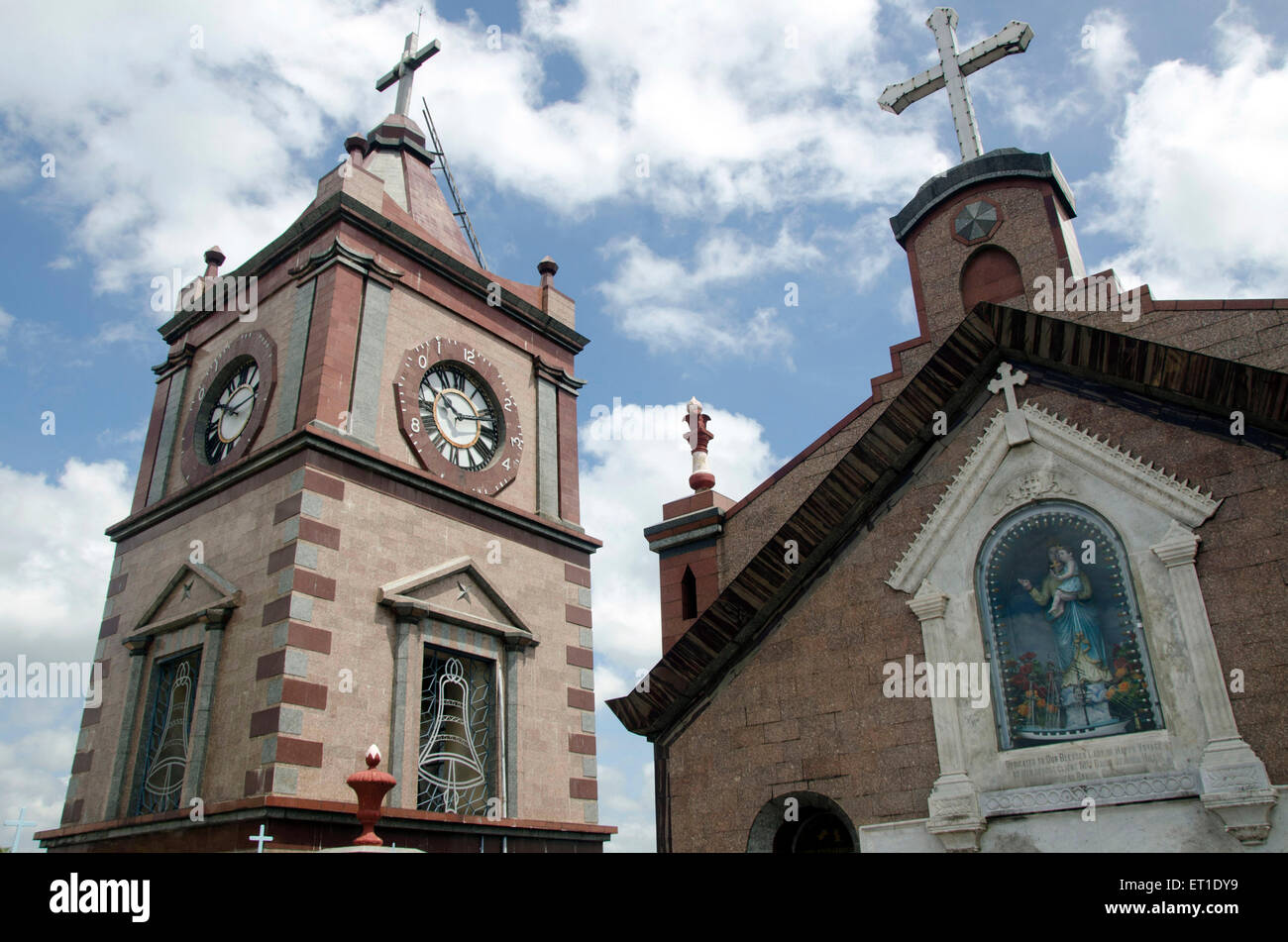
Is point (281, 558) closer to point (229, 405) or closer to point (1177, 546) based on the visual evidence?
point (229, 405)

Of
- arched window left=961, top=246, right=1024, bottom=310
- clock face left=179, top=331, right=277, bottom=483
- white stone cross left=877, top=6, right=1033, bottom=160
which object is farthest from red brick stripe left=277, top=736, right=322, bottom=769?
white stone cross left=877, top=6, right=1033, bottom=160

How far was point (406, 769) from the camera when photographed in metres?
18.1

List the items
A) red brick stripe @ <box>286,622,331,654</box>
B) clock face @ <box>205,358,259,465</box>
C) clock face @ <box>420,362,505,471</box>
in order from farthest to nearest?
clock face @ <box>420,362,505,471</box> → clock face @ <box>205,358,259,465</box> → red brick stripe @ <box>286,622,331,654</box>

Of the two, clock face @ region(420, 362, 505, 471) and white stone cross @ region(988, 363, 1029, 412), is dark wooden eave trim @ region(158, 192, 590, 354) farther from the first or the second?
white stone cross @ region(988, 363, 1029, 412)

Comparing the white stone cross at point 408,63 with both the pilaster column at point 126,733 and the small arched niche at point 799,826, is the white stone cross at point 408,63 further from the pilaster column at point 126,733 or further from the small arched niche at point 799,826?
the small arched niche at point 799,826

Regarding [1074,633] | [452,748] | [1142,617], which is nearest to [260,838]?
[452,748]

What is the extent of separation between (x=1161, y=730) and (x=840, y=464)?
4.79 metres

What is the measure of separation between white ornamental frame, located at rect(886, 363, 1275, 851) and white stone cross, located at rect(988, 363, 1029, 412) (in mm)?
18

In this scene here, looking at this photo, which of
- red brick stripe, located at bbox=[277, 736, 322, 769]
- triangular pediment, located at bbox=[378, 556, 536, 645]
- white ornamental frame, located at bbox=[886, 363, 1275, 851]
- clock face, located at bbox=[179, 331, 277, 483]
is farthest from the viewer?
clock face, located at bbox=[179, 331, 277, 483]

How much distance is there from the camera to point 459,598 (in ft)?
68.4

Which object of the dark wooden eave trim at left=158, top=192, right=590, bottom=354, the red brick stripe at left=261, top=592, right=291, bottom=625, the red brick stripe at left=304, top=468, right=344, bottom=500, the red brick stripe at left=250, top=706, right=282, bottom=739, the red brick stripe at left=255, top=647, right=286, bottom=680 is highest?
the dark wooden eave trim at left=158, top=192, right=590, bottom=354

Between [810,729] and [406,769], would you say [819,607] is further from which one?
[406,769]

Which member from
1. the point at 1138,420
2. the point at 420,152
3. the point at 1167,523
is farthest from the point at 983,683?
the point at 420,152

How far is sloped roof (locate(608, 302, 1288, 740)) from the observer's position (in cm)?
1072
